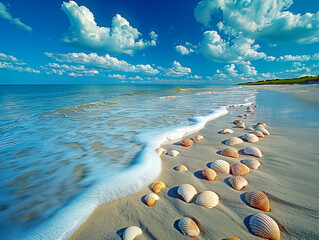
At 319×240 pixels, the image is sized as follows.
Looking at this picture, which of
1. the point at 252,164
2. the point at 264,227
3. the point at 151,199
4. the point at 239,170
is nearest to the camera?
the point at 264,227

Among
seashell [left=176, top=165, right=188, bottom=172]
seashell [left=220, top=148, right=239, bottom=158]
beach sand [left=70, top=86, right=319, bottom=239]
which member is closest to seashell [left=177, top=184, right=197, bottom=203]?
beach sand [left=70, top=86, right=319, bottom=239]

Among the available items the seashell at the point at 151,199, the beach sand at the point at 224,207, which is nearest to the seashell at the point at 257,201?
the beach sand at the point at 224,207

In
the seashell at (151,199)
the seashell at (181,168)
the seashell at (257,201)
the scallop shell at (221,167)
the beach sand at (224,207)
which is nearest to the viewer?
the beach sand at (224,207)

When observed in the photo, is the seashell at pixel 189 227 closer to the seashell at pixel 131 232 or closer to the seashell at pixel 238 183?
the seashell at pixel 131 232

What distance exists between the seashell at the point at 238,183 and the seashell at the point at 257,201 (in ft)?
0.54

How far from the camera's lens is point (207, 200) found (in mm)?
1486

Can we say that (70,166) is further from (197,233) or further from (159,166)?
(197,233)

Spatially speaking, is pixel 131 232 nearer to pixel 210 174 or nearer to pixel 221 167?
pixel 210 174

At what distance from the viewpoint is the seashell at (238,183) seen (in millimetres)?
1681

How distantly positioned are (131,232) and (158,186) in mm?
640

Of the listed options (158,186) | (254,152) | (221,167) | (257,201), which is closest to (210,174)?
(221,167)

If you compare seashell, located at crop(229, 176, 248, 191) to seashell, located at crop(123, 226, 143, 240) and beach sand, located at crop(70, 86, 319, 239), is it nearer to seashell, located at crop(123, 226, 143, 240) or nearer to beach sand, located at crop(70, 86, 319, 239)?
beach sand, located at crop(70, 86, 319, 239)

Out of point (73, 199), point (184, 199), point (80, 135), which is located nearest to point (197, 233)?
point (184, 199)

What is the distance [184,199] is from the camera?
1.57 meters
